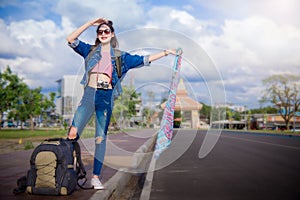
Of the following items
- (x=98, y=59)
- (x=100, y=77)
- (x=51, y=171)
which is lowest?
(x=51, y=171)

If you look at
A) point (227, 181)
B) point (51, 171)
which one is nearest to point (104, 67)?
point (51, 171)

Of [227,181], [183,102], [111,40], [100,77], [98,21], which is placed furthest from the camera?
[183,102]

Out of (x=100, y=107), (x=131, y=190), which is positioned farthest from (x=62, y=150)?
(x=131, y=190)

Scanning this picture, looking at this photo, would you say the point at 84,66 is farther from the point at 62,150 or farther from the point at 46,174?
the point at 46,174

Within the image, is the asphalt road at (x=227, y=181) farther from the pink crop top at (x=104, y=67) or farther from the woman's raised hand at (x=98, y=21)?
the woman's raised hand at (x=98, y=21)

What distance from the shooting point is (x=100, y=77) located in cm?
450

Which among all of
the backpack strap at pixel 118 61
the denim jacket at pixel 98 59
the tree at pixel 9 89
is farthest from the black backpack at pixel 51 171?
the tree at pixel 9 89

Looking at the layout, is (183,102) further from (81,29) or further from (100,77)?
(81,29)

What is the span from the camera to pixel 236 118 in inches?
5138

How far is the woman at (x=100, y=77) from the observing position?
177 inches

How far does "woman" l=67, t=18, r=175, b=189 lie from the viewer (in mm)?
4484

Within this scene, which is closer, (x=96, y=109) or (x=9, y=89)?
(x=96, y=109)

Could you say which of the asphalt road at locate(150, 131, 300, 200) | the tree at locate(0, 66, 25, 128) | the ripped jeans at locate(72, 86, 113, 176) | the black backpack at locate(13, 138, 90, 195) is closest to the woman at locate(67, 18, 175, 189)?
the ripped jeans at locate(72, 86, 113, 176)

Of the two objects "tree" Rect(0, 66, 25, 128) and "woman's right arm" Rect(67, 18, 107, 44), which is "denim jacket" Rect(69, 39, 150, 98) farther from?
"tree" Rect(0, 66, 25, 128)
